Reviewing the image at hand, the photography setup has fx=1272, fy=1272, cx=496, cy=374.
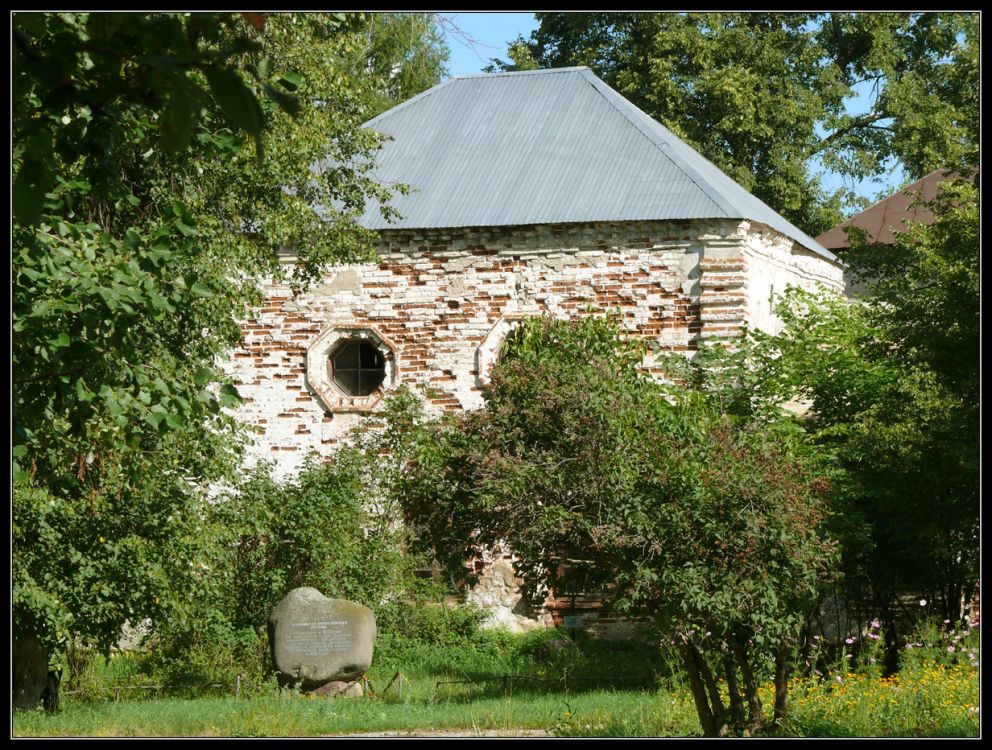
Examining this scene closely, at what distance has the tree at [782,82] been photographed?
83.0ft

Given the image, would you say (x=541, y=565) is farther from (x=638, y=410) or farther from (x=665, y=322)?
(x=665, y=322)

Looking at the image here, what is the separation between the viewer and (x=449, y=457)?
8461 millimetres

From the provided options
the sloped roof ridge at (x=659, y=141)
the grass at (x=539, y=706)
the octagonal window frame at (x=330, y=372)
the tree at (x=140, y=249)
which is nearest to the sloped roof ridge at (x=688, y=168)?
the sloped roof ridge at (x=659, y=141)

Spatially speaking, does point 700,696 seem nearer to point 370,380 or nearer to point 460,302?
point 460,302

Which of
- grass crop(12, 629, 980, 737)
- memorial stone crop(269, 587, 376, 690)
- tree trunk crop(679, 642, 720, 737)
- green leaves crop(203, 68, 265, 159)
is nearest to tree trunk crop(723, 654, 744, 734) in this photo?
tree trunk crop(679, 642, 720, 737)

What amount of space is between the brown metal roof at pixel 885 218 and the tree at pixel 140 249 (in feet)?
53.0

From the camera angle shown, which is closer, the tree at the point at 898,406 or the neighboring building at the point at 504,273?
the tree at the point at 898,406

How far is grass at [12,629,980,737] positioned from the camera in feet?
29.3

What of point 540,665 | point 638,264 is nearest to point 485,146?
point 638,264

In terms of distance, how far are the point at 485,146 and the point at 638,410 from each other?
32.7 ft

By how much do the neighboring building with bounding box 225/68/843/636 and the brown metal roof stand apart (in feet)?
33.3

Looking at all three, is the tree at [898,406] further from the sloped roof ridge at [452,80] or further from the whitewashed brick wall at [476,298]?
the sloped roof ridge at [452,80]

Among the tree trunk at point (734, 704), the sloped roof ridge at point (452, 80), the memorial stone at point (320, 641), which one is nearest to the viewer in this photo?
the tree trunk at point (734, 704)

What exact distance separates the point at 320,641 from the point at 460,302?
5292 mm
